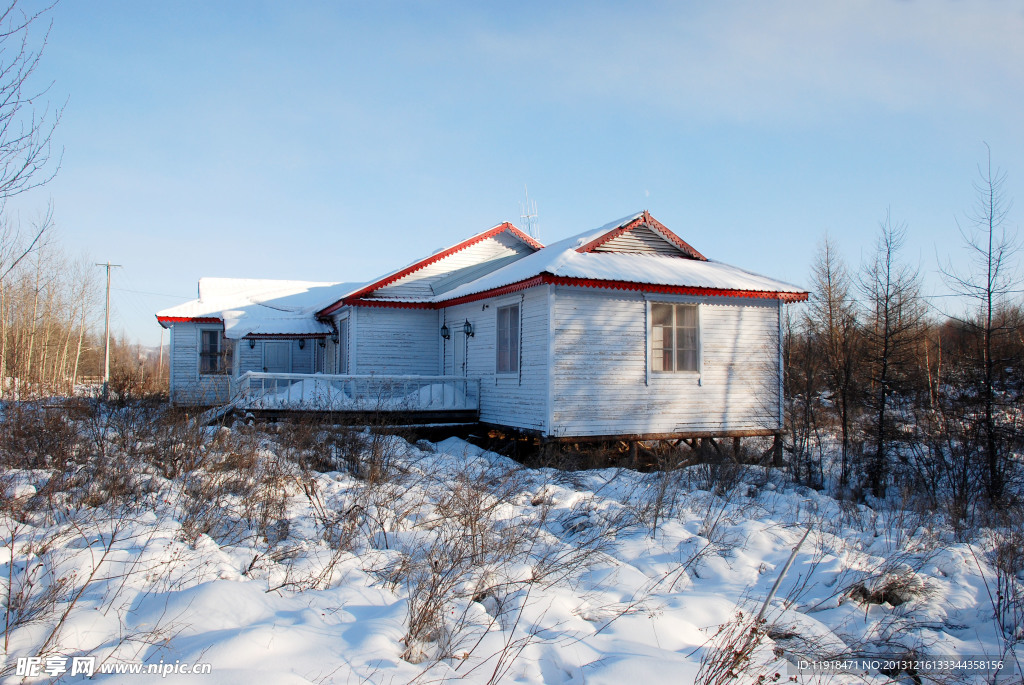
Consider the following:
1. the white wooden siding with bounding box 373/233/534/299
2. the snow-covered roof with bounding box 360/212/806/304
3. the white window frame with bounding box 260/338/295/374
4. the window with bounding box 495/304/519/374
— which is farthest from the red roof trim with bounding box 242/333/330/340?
the window with bounding box 495/304/519/374

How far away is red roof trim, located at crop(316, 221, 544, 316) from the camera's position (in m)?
17.5

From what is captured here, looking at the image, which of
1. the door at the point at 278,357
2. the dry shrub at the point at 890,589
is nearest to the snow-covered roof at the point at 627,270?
the dry shrub at the point at 890,589

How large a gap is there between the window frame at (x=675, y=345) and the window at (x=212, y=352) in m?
15.1

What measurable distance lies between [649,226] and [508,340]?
13.8 ft

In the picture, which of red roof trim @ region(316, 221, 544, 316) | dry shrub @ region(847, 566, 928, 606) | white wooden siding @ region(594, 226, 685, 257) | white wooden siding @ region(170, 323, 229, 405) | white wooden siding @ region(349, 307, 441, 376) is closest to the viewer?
dry shrub @ region(847, 566, 928, 606)

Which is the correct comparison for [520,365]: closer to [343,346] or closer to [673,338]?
[673,338]

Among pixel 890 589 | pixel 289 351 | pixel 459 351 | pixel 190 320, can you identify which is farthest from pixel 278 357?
pixel 890 589

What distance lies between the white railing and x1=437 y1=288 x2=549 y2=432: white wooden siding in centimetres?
58

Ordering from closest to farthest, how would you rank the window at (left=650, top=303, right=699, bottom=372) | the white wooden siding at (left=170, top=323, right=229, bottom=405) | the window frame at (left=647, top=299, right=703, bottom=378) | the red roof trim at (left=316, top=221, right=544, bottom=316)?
the window frame at (left=647, top=299, right=703, bottom=378) < the window at (left=650, top=303, right=699, bottom=372) < the red roof trim at (left=316, top=221, right=544, bottom=316) < the white wooden siding at (left=170, top=323, right=229, bottom=405)

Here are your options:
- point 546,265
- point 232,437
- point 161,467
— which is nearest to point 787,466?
point 546,265

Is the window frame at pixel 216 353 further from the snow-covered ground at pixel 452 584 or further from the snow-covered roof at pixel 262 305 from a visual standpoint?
the snow-covered ground at pixel 452 584

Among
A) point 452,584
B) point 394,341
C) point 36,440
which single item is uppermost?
point 394,341

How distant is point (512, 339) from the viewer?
46.5ft

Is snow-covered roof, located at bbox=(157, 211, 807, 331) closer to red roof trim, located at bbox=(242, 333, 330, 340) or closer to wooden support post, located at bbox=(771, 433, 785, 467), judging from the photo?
red roof trim, located at bbox=(242, 333, 330, 340)
